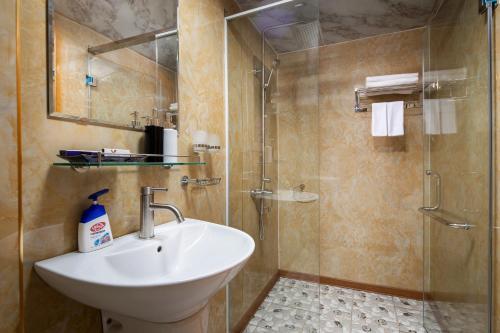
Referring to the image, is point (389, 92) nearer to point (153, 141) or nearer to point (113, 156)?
point (153, 141)

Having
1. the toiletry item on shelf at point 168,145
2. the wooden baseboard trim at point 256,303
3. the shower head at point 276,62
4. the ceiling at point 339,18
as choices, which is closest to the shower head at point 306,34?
the ceiling at point 339,18

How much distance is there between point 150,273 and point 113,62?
2.51ft

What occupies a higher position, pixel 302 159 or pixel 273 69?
pixel 273 69

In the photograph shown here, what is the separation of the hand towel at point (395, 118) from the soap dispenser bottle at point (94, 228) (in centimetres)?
216

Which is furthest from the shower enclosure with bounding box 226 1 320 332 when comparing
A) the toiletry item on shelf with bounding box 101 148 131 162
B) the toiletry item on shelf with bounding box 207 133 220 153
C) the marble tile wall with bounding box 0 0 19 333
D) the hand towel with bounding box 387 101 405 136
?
the marble tile wall with bounding box 0 0 19 333

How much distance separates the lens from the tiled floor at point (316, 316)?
1712 mm

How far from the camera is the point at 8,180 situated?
2.01ft

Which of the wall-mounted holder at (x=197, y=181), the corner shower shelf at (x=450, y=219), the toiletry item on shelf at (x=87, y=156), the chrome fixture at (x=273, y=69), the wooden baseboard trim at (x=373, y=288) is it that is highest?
the chrome fixture at (x=273, y=69)

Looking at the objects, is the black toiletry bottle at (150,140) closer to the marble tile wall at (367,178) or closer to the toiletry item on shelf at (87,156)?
the toiletry item on shelf at (87,156)

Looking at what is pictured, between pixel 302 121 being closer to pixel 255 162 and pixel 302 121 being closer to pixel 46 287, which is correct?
pixel 255 162

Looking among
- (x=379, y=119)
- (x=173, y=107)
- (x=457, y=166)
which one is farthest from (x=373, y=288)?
(x=173, y=107)

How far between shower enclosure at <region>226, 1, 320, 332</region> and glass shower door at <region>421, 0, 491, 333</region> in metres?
0.77

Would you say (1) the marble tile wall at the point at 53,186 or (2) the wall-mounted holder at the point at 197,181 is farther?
(2) the wall-mounted holder at the point at 197,181

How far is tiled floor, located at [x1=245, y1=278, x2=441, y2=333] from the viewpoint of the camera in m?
1.71
